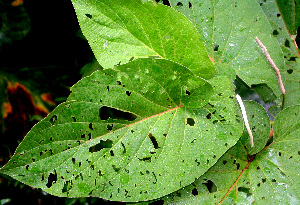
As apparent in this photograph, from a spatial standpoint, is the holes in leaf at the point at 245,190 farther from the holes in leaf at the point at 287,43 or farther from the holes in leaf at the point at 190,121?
the holes in leaf at the point at 287,43

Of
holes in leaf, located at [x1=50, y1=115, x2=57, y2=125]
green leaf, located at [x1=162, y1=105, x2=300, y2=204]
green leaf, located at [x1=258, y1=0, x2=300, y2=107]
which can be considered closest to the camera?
holes in leaf, located at [x1=50, y1=115, x2=57, y2=125]

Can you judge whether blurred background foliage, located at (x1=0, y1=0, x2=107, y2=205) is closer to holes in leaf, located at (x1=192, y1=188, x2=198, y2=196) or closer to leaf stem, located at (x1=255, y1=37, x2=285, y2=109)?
holes in leaf, located at (x1=192, y1=188, x2=198, y2=196)

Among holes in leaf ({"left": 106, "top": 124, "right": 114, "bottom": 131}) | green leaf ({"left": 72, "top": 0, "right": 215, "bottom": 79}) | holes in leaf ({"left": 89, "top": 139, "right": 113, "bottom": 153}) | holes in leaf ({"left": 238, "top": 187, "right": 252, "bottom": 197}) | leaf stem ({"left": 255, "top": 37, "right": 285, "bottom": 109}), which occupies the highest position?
leaf stem ({"left": 255, "top": 37, "right": 285, "bottom": 109})

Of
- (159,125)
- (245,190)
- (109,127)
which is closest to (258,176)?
(245,190)

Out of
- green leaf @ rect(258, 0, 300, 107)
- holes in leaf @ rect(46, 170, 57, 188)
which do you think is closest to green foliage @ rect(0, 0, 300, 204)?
holes in leaf @ rect(46, 170, 57, 188)

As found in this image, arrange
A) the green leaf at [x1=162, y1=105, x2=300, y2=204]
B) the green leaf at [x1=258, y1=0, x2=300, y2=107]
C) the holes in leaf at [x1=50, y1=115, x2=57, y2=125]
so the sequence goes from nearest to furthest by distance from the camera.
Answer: the holes in leaf at [x1=50, y1=115, x2=57, y2=125] < the green leaf at [x1=162, y1=105, x2=300, y2=204] < the green leaf at [x1=258, y1=0, x2=300, y2=107]

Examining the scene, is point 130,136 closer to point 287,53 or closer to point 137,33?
point 137,33

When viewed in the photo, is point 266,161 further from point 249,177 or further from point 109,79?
point 109,79
